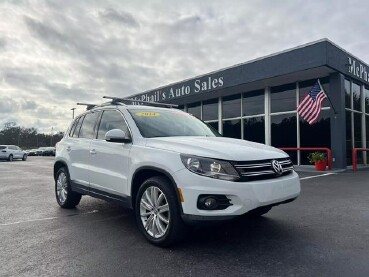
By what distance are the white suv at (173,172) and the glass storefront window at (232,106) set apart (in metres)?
13.9

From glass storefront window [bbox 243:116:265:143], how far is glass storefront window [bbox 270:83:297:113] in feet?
3.28

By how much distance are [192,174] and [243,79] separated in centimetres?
1378

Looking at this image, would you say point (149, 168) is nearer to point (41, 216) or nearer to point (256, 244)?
point (256, 244)

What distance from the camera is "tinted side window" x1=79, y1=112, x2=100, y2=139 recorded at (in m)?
5.92

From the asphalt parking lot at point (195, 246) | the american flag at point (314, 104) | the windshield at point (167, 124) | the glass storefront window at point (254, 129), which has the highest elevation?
the american flag at point (314, 104)

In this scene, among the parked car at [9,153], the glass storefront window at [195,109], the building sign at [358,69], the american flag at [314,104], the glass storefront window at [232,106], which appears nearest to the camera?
the american flag at [314,104]

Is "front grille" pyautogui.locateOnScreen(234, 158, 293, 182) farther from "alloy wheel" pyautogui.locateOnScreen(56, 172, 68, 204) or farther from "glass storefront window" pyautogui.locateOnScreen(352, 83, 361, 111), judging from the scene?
"glass storefront window" pyautogui.locateOnScreen(352, 83, 361, 111)

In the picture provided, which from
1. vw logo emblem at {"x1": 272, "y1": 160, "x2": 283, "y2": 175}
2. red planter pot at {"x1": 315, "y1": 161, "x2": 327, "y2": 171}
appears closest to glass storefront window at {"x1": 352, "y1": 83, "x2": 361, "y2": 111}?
red planter pot at {"x1": 315, "y1": 161, "x2": 327, "y2": 171}

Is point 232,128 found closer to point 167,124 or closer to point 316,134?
point 316,134

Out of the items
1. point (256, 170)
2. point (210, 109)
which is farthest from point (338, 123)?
point (256, 170)

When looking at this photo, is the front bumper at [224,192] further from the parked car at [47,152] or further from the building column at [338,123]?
the parked car at [47,152]

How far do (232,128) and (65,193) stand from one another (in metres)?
14.3

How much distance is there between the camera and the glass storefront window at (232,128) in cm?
1934

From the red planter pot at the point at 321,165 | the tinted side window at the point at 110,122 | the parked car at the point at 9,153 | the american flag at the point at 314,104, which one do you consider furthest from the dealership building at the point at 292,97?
the parked car at the point at 9,153
